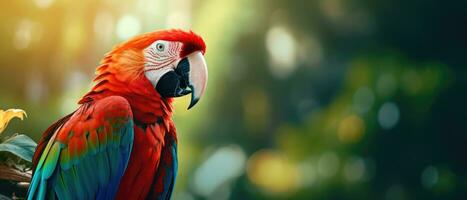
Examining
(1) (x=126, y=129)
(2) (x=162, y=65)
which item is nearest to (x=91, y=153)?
(1) (x=126, y=129)

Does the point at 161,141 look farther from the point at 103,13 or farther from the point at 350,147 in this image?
the point at 350,147

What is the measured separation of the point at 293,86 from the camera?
3.26 metres

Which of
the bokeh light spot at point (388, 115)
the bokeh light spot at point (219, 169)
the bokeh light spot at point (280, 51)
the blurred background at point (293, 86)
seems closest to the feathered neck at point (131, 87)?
the blurred background at point (293, 86)

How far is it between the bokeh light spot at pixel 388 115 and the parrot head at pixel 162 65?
6.78ft

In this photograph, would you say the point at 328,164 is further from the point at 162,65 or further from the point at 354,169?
the point at 162,65

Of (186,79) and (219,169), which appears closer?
(186,79)

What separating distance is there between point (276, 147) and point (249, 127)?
162 millimetres

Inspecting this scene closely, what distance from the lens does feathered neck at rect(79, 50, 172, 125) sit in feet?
4.43

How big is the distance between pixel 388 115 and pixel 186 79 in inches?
84.4

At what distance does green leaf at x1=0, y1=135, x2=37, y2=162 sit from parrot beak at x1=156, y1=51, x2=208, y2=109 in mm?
289

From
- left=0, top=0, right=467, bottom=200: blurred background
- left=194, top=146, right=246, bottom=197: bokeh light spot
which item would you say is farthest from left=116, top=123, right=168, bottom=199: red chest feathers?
left=194, top=146, right=246, bottom=197: bokeh light spot

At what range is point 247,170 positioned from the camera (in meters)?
3.14

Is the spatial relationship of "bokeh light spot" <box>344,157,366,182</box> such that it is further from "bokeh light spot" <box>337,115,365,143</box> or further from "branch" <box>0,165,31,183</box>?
"branch" <box>0,165,31,183</box>

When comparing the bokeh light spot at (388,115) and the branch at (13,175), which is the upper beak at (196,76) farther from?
the bokeh light spot at (388,115)
